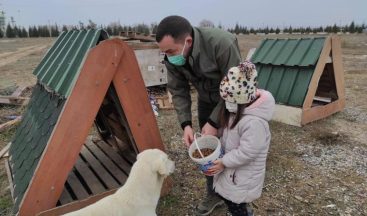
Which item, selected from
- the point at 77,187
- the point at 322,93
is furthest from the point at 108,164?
the point at 322,93

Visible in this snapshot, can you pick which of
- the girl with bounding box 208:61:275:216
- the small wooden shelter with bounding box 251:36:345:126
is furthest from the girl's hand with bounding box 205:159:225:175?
the small wooden shelter with bounding box 251:36:345:126

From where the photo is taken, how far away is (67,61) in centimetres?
366

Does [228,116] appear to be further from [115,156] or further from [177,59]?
[115,156]

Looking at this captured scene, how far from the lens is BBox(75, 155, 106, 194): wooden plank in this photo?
3713mm

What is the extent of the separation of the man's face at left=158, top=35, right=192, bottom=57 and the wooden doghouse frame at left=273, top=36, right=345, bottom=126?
3628mm

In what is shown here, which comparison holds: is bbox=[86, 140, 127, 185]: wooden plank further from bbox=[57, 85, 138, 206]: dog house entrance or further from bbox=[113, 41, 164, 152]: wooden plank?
bbox=[113, 41, 164, 152]: wooden plank

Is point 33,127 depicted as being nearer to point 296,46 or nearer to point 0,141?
point 0,141

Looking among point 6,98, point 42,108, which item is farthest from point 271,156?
point 6,98

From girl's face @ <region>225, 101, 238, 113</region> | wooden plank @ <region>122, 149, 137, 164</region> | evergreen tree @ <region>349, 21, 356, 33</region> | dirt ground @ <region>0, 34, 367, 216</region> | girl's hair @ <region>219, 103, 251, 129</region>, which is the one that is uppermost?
girl's face @ <region>225, 101, 238, 113</region>

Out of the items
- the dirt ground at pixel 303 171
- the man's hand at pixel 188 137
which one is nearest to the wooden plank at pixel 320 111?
the dirt ground at pixel 303 171

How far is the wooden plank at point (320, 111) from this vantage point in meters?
6.12

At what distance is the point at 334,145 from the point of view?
17.9ft

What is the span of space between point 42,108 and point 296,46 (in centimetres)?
463

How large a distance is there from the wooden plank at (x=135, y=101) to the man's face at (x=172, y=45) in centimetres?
47
